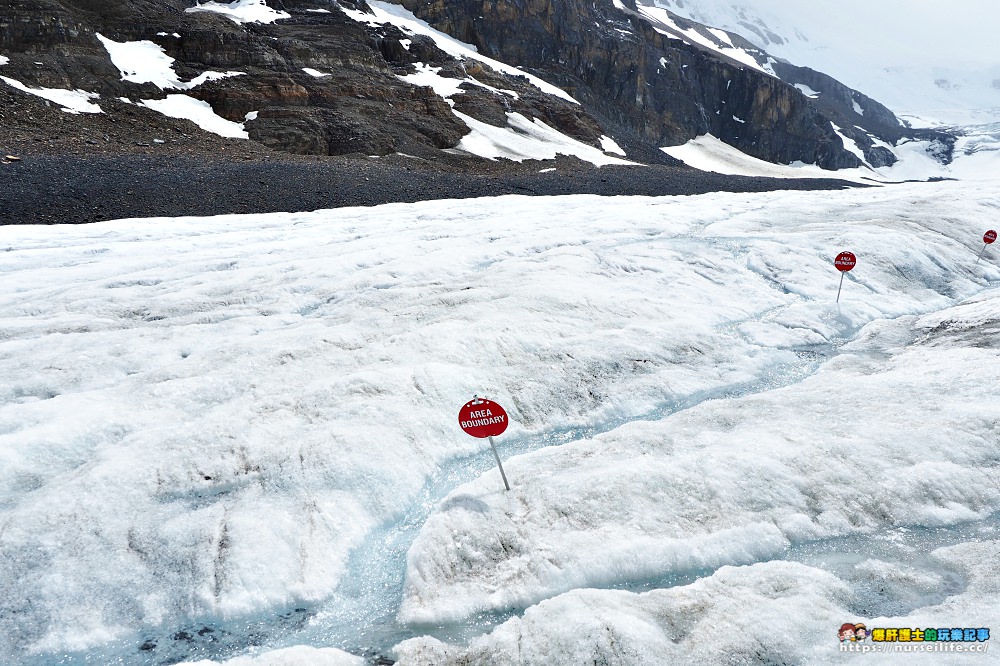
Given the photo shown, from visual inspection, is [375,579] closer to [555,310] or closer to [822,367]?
[555,310]

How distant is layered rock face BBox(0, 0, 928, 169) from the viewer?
34.2 m

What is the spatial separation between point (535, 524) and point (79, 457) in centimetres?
552

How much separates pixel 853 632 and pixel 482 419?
391cm

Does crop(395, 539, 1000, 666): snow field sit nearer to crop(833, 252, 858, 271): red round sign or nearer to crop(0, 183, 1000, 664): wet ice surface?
crop(0, 183, 1000, 664): wet ice surface

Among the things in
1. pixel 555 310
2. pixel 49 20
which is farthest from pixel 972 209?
pixel 49 20

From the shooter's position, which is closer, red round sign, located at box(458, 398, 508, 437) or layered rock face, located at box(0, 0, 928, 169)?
red round sign, located at box(458, 398, 508, 437)

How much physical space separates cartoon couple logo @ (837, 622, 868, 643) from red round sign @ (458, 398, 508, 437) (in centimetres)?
358

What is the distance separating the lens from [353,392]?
743 centimetres

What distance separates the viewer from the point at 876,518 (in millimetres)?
5457

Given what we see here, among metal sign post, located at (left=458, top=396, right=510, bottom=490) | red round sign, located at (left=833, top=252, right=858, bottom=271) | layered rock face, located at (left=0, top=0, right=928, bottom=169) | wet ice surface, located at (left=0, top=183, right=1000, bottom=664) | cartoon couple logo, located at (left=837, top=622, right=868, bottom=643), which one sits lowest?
wet ice surface, located at (left=0, top=183, right=1000, bottom=664)

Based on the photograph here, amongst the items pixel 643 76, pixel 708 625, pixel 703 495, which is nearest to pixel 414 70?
pixel 643 76

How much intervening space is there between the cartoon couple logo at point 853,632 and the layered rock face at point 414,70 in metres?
37.0

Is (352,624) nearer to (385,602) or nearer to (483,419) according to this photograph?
(385,602)

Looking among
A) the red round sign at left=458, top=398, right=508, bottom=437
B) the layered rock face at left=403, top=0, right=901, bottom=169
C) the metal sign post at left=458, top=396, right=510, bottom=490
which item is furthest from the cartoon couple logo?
the layered rock face at left=403, top=0, right=901, bottom=169
